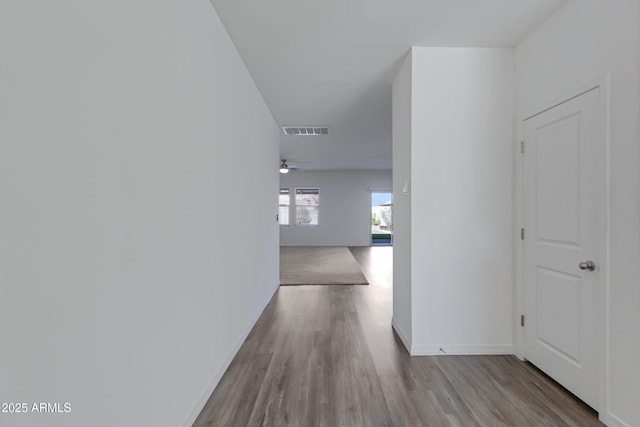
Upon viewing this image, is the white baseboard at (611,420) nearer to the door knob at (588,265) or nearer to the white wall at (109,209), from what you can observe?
the door knob at (588,265)

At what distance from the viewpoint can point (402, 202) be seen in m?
2.81

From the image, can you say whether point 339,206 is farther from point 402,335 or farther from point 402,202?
point 402,335

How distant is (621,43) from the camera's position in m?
1.66

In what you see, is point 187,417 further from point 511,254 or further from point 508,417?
point 511,254

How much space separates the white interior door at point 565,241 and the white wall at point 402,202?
94 cm

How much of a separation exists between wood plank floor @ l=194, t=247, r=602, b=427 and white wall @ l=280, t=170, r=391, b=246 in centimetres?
719

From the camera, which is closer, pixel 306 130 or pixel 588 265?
pixel 588 265

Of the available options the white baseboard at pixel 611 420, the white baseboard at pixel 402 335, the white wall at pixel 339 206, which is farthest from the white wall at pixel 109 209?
the white wall at pixel 339 206

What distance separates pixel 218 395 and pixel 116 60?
2.01m

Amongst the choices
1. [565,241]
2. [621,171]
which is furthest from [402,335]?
[621,171]

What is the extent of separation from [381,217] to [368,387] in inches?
392

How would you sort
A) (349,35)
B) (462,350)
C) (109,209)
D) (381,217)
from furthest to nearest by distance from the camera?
1. (381,217)
2. (462,350)
3. (349,35)
4. (109,209)

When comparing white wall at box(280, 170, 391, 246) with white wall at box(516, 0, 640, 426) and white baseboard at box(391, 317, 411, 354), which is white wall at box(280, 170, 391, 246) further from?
white wall at box(516, 0, 640, 426)

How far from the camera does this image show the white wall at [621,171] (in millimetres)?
1578
